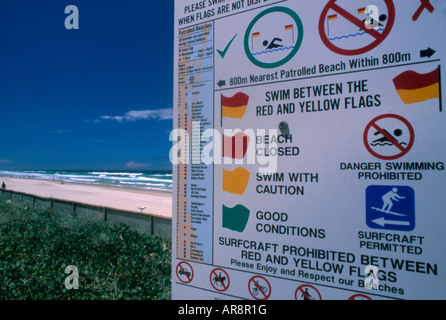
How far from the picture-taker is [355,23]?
1.53m

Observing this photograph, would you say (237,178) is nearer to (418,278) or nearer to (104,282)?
(418,278)

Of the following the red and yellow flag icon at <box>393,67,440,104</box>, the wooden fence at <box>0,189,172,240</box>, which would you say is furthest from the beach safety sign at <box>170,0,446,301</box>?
the wooden fence at <box>0,189,172,240</box>

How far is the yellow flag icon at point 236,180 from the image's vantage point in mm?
1780

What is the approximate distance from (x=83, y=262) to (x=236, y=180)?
3914mm

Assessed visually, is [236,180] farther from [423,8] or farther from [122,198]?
[122,198]

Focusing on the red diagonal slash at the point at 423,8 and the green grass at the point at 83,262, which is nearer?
the red diagonal slash at the point at 423,8

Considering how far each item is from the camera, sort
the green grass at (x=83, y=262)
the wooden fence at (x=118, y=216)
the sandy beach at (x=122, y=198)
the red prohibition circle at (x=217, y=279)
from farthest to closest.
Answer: the sandy beach at (x=122, y=198) → the wooden fence at (x=118, y=216) → the green grass at (x=83, y=262) → the red prohibition circle at (x=217, y=279)

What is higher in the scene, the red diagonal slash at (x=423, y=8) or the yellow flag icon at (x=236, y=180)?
the red diagonal slash at (x=423, y=8)

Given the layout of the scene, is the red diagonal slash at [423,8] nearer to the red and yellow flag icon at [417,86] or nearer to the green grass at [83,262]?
the red and yellow flag icon at [417,86]

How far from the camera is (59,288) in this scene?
389cm

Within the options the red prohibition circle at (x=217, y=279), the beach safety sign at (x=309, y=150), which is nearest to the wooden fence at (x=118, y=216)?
the red prohibition circle at (x=217, y=279)

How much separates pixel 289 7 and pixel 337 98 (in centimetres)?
59

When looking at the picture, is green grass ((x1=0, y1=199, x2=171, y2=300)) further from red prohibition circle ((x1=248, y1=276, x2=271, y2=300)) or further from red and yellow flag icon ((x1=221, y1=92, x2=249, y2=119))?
red and yellow flag icon ((x1=221, y1=92, x2=249, y2=119))
